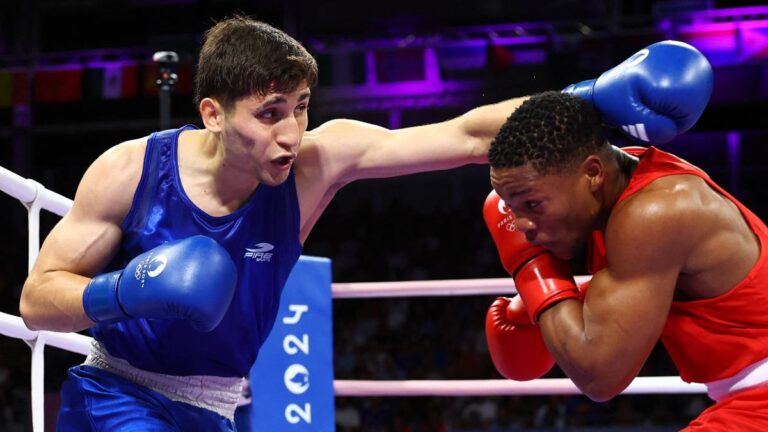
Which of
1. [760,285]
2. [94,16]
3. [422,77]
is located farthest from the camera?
[94,16]

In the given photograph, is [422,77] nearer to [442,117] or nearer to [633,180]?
[442,117]

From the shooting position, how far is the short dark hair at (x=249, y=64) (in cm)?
191

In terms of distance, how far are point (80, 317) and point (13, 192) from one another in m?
0.61

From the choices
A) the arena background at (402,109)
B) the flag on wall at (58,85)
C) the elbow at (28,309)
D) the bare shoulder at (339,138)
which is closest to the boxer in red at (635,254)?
the bare shoulder at (339,138)

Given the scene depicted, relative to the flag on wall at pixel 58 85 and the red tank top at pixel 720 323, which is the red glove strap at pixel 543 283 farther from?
the flag on wall at pixel 58 85

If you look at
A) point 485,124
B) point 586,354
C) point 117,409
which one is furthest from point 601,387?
point 117,409

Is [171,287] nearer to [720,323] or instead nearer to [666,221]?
[666,221]

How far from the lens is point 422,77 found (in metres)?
9.14

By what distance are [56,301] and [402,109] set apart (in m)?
7.67

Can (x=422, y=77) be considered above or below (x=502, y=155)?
below

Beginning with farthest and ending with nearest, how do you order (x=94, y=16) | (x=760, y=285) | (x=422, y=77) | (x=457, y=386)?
(x=94, y=16) → (x=422, y=77) → (x=457, y=386) → (x=760, y=285)

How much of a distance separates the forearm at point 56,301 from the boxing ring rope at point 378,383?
42 cm

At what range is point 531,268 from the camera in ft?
6.30

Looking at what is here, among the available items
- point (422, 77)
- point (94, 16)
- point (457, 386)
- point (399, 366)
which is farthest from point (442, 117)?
point (457, 386)
